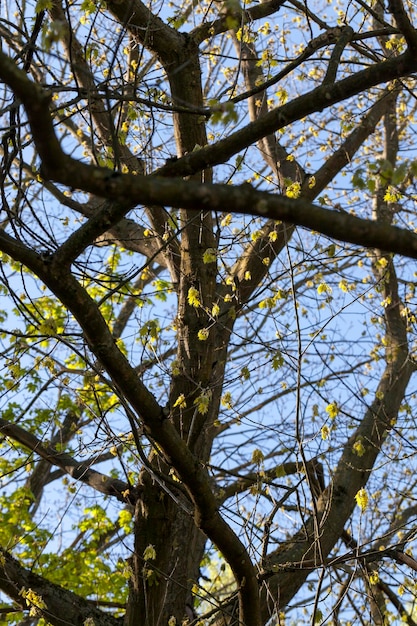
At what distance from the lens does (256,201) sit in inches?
79.0

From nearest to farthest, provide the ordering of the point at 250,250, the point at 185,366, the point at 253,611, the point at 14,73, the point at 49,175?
the point at 14,73 → the point at 49,175 → the point at 253,611 → the point at 185,366 → the point at 250,250

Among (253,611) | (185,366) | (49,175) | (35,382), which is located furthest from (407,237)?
(35,382)

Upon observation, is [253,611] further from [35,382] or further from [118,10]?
[35,382]

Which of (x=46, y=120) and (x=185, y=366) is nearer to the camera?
(x=46, y=120)

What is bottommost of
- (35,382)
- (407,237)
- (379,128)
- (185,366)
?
(407,237)

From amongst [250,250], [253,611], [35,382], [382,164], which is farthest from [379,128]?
[382,164]

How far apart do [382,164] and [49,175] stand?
993mm

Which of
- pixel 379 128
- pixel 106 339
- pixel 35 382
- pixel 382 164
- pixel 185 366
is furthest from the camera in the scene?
pixel 379 128

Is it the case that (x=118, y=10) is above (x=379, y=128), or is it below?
below

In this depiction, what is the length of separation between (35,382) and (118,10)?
463 cm

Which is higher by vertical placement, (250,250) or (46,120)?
(250,250)

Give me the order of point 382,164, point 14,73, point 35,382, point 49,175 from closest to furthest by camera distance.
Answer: point 14,73 → point 49,175 → point 382,164 → point 35,382

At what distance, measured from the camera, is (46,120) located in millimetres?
2027

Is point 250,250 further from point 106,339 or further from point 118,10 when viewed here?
point 106,339
